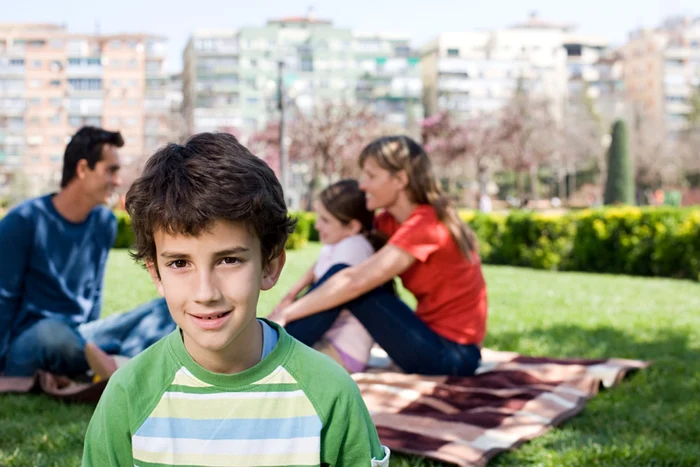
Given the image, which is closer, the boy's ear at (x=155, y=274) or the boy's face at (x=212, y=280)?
the boy's face at (x=212, y=280)

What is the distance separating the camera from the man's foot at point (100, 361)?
4359mm

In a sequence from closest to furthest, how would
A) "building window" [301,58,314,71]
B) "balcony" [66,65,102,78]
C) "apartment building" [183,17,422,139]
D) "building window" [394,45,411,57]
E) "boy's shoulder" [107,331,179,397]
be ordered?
"boy's shoulder" [107,331,179,397] < "balcony" [66,65,102,78] < "apartment building" [183,17,422,139] < "building window" [301,58,314,71] < "building window" [394,45,411,57]

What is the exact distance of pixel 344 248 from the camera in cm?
465

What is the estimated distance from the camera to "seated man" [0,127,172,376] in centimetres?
462

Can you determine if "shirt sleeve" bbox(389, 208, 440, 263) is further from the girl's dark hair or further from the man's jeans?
the man's jeans

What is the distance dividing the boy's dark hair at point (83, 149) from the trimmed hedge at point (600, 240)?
8.61m

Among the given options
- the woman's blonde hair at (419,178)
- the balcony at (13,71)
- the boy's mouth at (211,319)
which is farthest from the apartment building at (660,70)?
the boy's mouth at (211,319)

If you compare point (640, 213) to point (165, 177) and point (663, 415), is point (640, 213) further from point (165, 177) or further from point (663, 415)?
point (165, 177)

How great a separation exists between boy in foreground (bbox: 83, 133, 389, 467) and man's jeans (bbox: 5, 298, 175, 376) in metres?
2.79

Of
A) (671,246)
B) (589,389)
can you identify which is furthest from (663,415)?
(671,246)

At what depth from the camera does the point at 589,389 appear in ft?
15.1

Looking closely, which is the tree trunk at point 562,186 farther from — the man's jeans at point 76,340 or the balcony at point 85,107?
the man's jeans at point 76,340

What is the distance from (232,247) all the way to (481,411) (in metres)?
2.53

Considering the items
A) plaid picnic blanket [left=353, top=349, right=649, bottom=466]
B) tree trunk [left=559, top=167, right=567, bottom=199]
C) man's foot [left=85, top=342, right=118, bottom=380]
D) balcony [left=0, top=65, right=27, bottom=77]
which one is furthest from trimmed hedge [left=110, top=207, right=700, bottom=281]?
balcony [left=0, top=65, right=27, bottom=77]
